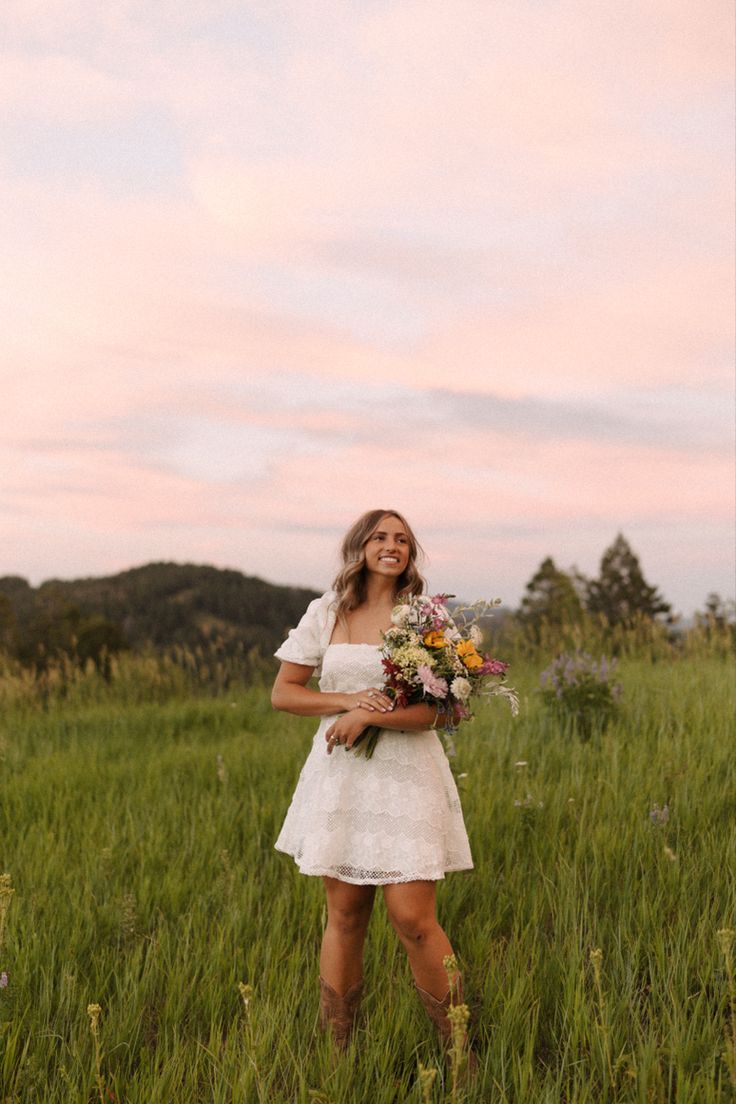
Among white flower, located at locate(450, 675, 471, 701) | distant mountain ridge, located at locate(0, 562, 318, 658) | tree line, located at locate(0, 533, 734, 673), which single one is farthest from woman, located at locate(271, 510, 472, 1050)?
distant mountain ridge, located at locate(0, 562, 318, 658)

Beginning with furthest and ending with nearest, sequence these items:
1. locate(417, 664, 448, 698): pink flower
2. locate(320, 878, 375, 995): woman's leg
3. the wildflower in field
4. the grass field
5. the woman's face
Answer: the wildflower in field, the woman's face, locate(320, 878, 375, 995): woman's leg, the grass field, locate(417, 664, 448, 698): pink flower

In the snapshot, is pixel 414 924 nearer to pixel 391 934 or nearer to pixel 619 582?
pixel 391 934

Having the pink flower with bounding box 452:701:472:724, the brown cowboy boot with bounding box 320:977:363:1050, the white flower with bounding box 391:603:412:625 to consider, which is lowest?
the brown cowboy boot with bounding box 320:977:363:1050

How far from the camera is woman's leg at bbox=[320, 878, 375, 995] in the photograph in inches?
162

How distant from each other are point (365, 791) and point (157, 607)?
52677 mm

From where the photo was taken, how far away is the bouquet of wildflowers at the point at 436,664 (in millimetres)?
3793

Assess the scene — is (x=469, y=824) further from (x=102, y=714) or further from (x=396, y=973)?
(x=102, y=714)

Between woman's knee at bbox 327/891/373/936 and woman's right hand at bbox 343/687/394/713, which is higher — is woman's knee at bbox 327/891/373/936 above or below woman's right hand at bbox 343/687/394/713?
below

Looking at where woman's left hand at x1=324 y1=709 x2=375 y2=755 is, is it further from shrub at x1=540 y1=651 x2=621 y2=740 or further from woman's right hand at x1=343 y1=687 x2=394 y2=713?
shrub at x1=540 y1=651 x2=621 y2=740

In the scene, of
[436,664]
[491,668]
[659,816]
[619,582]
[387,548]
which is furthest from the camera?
[619,582]

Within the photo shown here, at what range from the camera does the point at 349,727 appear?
12.8ft

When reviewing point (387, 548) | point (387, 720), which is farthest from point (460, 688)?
point (387, 548)

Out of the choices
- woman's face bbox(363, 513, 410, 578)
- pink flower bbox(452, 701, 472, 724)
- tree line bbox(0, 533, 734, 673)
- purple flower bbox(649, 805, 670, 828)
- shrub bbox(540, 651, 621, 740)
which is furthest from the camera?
tree line bbox(0, 533, 734, 673)

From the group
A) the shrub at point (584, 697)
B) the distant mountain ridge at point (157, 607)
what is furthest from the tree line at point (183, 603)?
the shrub at point (584, 697)
